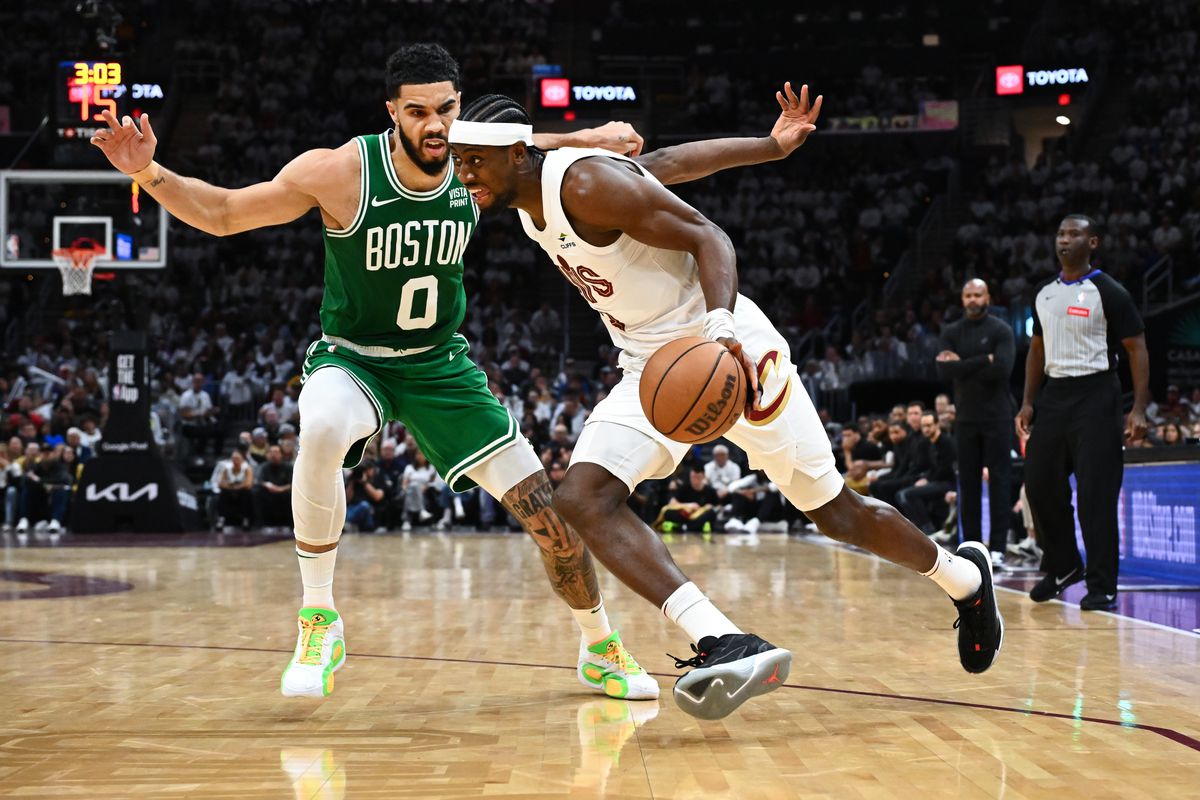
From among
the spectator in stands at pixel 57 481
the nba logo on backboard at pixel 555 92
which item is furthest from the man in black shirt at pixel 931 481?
the nba logo on backboard at pixel 555 92

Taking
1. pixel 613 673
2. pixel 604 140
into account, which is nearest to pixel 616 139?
pixel 604 140

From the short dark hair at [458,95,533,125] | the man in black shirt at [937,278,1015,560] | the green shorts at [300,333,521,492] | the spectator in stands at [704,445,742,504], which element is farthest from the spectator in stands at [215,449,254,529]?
the short dark hair at [458,95,533,125]

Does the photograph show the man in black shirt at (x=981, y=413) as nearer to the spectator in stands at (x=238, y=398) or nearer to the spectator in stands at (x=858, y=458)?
the spectator in stands at (x=858, y=458)

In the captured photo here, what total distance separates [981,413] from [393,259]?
539 cm

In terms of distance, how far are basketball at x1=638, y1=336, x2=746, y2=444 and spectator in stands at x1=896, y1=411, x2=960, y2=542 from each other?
872 cm

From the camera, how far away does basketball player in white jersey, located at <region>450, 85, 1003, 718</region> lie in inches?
129

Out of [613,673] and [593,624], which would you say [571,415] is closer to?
[593,624]

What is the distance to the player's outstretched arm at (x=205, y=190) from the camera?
3.76 m

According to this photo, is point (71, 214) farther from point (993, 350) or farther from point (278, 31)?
point (278, 31)

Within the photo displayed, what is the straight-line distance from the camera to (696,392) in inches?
124

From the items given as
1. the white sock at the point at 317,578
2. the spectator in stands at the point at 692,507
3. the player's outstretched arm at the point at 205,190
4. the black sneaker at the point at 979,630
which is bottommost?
the spectator in stands at the point at 692,507

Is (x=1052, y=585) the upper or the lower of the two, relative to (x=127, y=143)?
lower

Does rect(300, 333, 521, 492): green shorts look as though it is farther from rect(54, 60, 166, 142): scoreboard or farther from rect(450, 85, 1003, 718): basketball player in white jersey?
rect(54, 60, 166, 142): scoreboard

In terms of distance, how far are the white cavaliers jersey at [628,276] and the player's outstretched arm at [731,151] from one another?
0.45m
